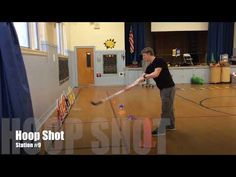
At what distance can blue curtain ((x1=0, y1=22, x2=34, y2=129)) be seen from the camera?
2.85 metres

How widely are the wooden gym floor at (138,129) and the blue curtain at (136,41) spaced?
21.2 ft

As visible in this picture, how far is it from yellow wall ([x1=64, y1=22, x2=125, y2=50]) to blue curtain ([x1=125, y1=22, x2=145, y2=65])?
66 centimetres

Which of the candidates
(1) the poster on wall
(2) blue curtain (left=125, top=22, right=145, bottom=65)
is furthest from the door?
(2) blue curtain (left=125, top=22, right=145, bottom=65)

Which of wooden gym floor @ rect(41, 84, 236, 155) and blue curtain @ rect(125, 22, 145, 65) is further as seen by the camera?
blue curtain @ rect(125, 22, 145, 65)

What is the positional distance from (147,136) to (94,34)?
9442 mm

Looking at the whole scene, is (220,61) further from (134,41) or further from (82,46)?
(82,46)

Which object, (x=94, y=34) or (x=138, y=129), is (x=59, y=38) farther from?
(x=138, y=129)

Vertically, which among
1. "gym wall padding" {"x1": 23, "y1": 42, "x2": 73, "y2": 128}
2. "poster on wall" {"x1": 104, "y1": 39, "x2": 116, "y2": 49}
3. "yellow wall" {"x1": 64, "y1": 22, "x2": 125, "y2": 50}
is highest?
"yellow wall" {"x1": 64, "y1": 22, "x2": 125, "y2": 50}

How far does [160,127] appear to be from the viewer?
14.3 ft

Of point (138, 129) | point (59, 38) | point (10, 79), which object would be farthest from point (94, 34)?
point (10, 79)

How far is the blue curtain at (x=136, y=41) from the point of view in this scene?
13188 mm

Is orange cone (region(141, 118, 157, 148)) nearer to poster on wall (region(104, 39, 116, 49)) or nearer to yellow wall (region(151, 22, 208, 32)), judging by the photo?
poster on wall (region(104, 39, 116, 49))

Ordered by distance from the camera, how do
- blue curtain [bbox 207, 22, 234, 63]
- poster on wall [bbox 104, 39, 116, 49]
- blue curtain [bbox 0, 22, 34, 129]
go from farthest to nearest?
1. blue curtain [bbox 207, 22, 234, 63]
2. poster on wall [bbox 104, 39, 116, 49]
3. blue curtain [bbox 0, 22, 34, 129]
